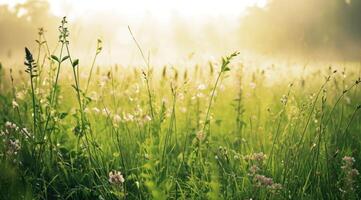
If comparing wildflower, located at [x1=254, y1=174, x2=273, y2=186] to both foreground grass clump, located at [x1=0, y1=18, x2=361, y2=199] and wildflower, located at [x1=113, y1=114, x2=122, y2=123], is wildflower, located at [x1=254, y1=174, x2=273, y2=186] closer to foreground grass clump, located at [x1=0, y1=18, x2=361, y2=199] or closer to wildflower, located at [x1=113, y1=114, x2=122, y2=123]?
foreground grass clump, located at [x1=0, y1=18, x2=361, y2=199]

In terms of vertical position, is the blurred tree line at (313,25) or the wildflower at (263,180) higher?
the blurred tree line at (313,25)

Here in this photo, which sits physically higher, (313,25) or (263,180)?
(313,25)

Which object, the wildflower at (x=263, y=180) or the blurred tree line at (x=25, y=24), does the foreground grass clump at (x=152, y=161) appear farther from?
the blurred tree line at (x=25, y=24)

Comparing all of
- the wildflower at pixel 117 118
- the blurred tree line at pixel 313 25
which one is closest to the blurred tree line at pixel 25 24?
the blurred tree line at pixel 313 25

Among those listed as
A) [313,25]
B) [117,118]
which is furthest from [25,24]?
[117,118]

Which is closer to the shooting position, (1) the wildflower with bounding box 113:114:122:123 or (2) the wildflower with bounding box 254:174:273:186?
(2) the wildflower with bounding box 254:174:273:186

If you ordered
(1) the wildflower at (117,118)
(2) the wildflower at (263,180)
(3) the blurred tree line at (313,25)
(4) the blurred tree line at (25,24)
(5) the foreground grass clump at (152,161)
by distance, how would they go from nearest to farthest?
1. (2) the wildflower at (263,180)
2. (5) the foreground grass clump at (152,161)
3. (1) the wildflower at (117,118)
4. (4) the blurred tree line at (25,24)
5. (3) the blurred tree line at (313,25)

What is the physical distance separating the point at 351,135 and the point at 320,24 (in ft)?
109

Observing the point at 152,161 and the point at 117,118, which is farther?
the point at 117,118

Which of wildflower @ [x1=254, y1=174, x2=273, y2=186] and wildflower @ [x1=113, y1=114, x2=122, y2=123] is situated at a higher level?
wildflower @ [x1=113, y1=114, x2=122, y2=123]

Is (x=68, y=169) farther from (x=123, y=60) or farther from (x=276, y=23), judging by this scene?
(x=276, y=23)

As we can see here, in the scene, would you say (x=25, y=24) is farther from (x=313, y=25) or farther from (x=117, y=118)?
(x=117, y=118)

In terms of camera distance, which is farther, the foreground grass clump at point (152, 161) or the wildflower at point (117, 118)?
the wildflower at point (117, 118)

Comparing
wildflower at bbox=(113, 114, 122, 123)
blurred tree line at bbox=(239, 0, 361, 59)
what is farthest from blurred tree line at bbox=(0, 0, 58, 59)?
wildflower at bbox=(113, 114, 122, 123)
